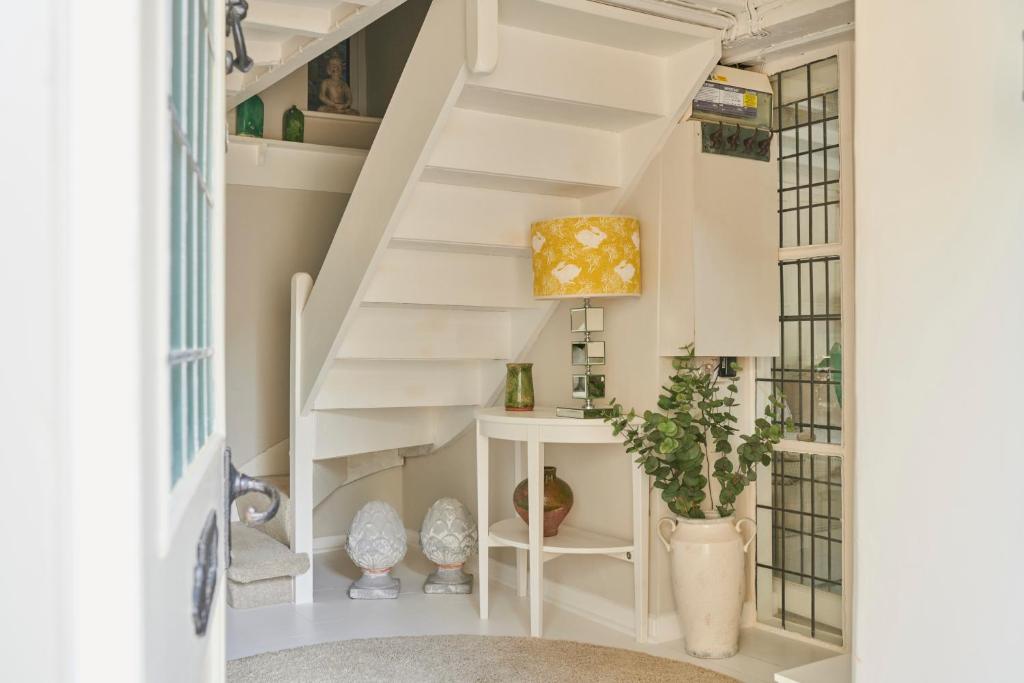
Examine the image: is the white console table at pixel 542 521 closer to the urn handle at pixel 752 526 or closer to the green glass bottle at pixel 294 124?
the urn handle at pixel 752 526

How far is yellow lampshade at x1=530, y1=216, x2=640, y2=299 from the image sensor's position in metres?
3.23

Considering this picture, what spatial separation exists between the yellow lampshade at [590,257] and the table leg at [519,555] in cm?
94

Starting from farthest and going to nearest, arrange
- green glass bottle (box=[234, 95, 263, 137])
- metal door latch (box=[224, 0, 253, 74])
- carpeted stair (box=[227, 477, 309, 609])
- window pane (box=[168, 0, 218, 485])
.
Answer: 1. green glass bottle (box=[234, 95, 263, 137])
2. carpeted stair (box=[227, 477, 309, 609])
3. metal door latch (box=[224, 0, 253, 74])
4. window pane (box=[168, 0, 218, 485])

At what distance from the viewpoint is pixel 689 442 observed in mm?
3041

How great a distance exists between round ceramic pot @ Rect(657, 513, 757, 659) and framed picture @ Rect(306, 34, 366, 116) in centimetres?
314

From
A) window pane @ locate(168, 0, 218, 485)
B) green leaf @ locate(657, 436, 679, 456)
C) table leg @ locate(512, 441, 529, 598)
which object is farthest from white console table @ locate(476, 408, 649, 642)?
window pane @ locate(168, 0, 218, 485)

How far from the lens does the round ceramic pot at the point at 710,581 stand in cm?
307

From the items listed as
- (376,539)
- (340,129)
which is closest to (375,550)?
(376,539)

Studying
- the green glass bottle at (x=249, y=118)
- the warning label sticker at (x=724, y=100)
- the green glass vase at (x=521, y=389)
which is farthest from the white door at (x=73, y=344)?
the green glass bottle at (x=249, y=118)

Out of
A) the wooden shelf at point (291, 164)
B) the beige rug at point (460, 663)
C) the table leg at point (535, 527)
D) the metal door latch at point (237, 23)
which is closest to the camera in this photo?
the metal door latch at point (237, 23)

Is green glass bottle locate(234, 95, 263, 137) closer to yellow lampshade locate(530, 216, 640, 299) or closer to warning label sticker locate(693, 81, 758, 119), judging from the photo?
yellow lampshade locate(530, 216, 640, 299)

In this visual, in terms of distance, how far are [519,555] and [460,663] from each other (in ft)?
3.10

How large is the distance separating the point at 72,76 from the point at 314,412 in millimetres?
3643
